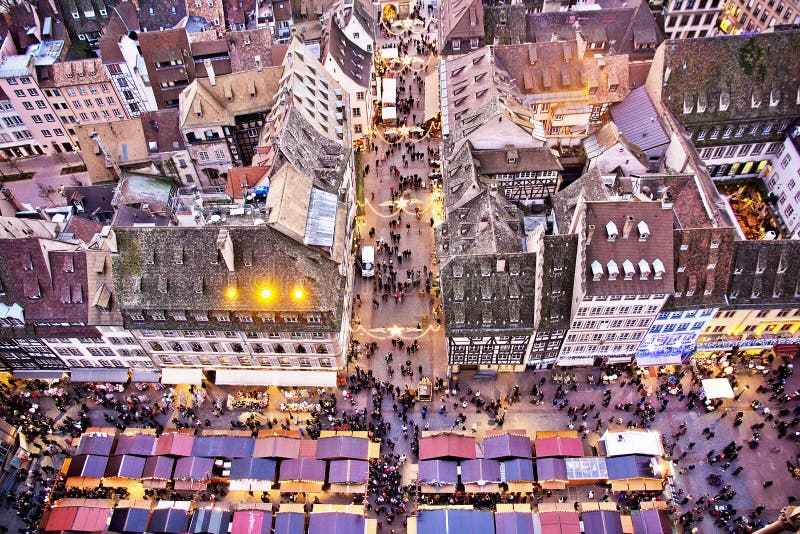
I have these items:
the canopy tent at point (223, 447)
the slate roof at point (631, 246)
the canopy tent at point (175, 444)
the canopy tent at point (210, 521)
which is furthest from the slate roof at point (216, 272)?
the slate roof at point (631, 246)

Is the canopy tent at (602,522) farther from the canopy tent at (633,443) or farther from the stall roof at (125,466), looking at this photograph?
the stall roof at (125,466)

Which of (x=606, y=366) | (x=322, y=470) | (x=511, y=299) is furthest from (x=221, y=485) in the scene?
(x=606, y=366)

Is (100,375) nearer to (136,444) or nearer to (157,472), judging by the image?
(136,444)

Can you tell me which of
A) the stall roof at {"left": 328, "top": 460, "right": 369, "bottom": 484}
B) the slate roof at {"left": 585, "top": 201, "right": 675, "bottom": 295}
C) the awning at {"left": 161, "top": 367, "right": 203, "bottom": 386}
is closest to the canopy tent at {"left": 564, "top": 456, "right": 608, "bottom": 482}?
the slate roof at {"left": 585, "top": 201, "right": 675, "bottom": 295}

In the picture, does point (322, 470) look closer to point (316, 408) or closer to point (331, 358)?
point (316, 408)

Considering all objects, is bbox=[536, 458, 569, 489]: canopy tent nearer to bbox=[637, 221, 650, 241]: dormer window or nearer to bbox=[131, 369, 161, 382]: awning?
bbox=[637, 221, 650, 241]: dormer window

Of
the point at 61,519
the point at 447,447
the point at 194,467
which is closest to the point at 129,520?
the point at 61,519

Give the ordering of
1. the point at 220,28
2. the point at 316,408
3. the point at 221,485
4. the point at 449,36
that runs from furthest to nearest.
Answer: the point at 220,28 < the point at 449,36 < the point at 316,408 < the point at 221,485
